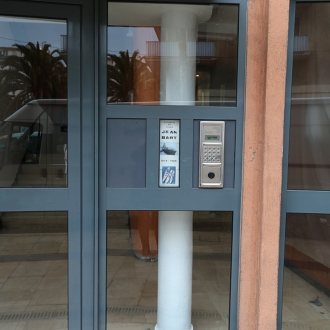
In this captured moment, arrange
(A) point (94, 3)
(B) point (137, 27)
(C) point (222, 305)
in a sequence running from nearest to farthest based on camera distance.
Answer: (A) point (94, 3), (B) point (137, 27), (C) point (222, 305)

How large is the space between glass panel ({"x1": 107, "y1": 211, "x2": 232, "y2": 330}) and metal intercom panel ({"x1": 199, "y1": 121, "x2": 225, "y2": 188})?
28 centimetres

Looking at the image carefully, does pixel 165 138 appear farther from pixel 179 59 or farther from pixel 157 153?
pixel 179 59

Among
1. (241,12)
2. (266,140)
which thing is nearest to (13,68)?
(241,12)

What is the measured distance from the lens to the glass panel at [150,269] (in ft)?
10.3

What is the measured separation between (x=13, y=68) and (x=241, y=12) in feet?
6.04

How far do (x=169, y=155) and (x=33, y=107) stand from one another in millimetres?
1148

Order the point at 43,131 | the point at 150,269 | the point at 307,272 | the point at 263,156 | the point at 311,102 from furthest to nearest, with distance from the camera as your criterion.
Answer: the point at 307,272, the point at 150,269, the point at 311,102, the point at 43,131, the point at 263,156

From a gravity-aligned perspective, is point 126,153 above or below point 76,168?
above

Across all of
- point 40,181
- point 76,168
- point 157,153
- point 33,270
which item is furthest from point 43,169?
point 33,270

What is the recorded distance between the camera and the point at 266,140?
2902 mm

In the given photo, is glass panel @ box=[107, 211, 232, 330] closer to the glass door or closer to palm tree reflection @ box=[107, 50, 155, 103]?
the glass door

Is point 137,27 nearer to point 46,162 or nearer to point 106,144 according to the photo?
point 106,144

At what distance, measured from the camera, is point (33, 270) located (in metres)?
3.45

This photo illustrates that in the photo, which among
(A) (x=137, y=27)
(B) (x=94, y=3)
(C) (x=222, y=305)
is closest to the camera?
(B) (x=94, y=3)
